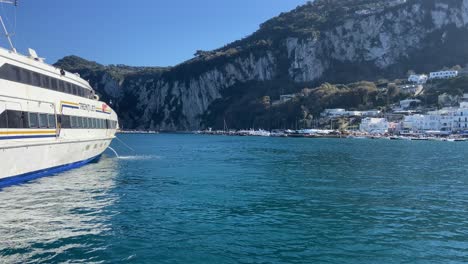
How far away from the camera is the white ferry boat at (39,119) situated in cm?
2356

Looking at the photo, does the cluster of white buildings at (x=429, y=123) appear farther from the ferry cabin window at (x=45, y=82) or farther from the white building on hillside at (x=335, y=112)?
the ferry cabin window at (x=45, y=82)

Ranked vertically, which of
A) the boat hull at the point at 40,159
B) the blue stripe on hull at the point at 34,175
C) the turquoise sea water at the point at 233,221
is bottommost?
the turquoise sea water at the point at 233,221

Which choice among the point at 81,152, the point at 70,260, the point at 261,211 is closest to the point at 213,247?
the point at 70,260

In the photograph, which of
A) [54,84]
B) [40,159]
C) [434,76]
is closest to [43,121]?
[40,159]

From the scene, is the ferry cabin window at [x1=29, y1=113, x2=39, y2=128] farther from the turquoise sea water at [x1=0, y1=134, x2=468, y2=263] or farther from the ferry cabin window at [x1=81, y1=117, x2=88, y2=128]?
the ferry cabin window at [x1=81, y1=117, x2=88, y2=128]

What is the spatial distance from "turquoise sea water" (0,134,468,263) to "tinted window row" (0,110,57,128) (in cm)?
379

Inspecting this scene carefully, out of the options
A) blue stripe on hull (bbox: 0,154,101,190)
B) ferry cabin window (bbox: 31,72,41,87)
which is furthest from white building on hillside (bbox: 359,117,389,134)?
ferry cabin window (bbox: 31,72,41,87)

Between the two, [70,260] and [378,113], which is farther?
[378,113]

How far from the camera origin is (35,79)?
27.3 m

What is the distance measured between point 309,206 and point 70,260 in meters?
12.0

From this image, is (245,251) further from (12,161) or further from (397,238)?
(12,161)

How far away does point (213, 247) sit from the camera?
44.0ft

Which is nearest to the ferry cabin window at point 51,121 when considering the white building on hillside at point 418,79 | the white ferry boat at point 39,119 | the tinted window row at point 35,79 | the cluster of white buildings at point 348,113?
the white ferry boat at point 39,119

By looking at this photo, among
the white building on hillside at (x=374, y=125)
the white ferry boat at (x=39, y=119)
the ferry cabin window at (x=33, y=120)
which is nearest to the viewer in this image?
the white ferry boat at (x=39, y=119)
